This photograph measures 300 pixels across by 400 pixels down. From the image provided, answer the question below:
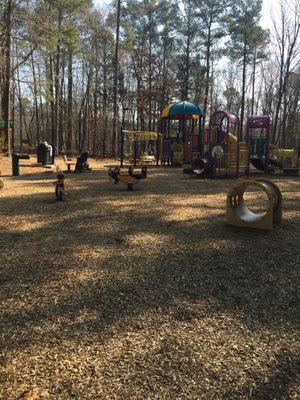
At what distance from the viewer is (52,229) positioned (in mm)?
5684

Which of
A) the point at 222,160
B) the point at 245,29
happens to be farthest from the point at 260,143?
the point at 245,29

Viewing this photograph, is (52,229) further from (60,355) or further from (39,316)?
(60,355)

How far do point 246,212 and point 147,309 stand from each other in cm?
363

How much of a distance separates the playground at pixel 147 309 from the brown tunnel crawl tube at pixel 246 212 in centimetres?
16

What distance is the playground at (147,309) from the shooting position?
224 cm

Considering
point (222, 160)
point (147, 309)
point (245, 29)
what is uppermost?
point (245, 29)

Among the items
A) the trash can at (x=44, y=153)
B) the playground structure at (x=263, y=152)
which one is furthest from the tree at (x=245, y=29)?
the trash can at (x=44, y=153)

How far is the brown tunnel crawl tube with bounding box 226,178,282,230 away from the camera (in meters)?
5.59

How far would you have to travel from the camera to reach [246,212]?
6254mm

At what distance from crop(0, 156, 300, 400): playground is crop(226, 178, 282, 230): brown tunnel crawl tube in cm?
16

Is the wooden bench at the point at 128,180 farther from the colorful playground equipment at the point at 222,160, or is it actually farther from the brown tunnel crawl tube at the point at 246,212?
the colorful playground equipment at the point at 222,160

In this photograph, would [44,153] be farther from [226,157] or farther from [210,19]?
[210,19]

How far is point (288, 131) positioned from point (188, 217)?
40802mm

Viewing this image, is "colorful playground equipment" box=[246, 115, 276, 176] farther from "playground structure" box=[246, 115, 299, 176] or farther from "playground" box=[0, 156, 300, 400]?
"playground" box=[0, 156, 300, 400]
